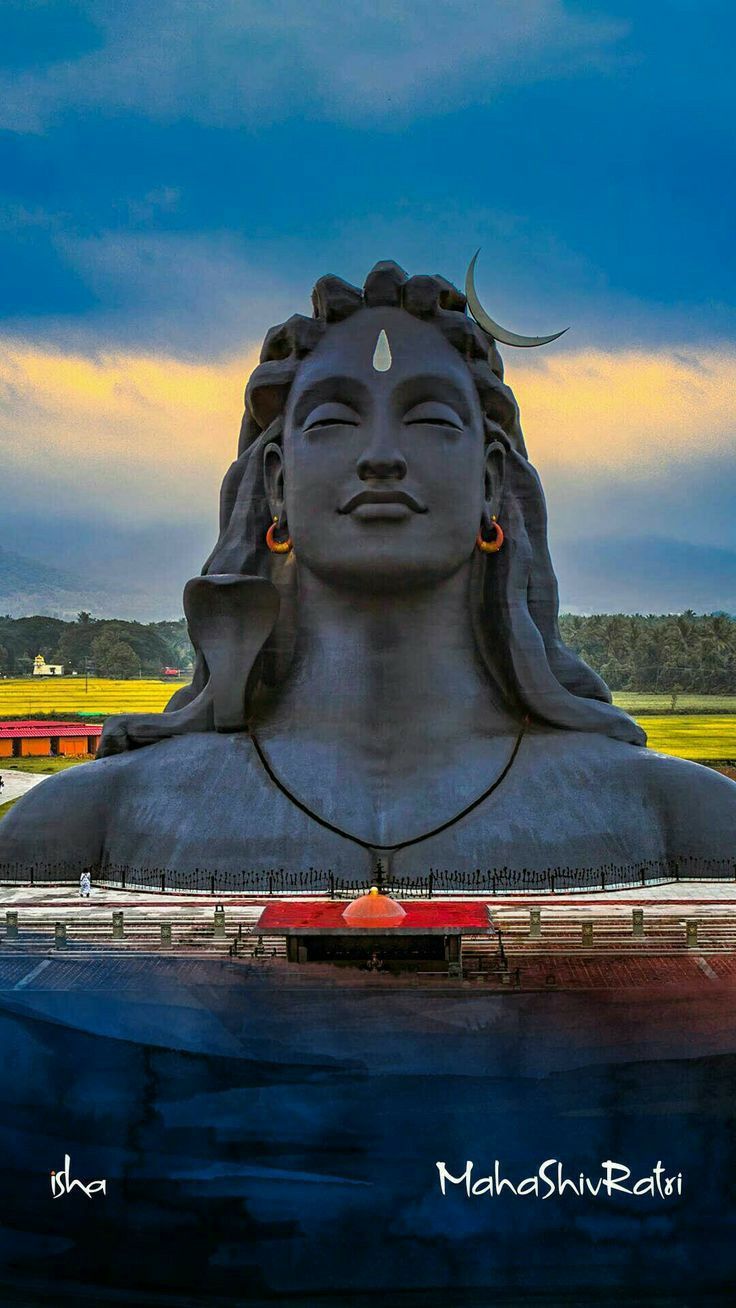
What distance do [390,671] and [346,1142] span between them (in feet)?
23.7

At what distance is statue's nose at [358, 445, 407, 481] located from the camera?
1645 centimetres

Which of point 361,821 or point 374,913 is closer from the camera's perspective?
point 374,913

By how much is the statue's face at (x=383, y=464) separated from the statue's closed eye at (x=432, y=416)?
0.01 metres

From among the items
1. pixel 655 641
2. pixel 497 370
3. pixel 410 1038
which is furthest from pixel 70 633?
pixel 410 1038

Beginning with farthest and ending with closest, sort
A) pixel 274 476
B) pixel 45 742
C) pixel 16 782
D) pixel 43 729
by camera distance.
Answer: pixel 43 729 < pixel 45 742 < pixel 16 782 < pixel 274 476

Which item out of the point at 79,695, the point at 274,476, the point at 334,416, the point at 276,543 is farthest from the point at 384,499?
the point at 79,695

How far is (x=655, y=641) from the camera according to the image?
69.0 metres

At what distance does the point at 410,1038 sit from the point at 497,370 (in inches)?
386

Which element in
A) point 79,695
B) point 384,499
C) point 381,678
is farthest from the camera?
point 79,695

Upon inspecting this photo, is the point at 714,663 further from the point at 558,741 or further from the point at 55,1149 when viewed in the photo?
the point at 55,1149

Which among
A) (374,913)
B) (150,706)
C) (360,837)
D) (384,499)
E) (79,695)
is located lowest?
(374,913)

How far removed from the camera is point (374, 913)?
13117 mm

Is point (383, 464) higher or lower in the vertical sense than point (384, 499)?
higher

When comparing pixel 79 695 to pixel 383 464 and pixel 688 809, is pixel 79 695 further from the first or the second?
pixel 688 809
